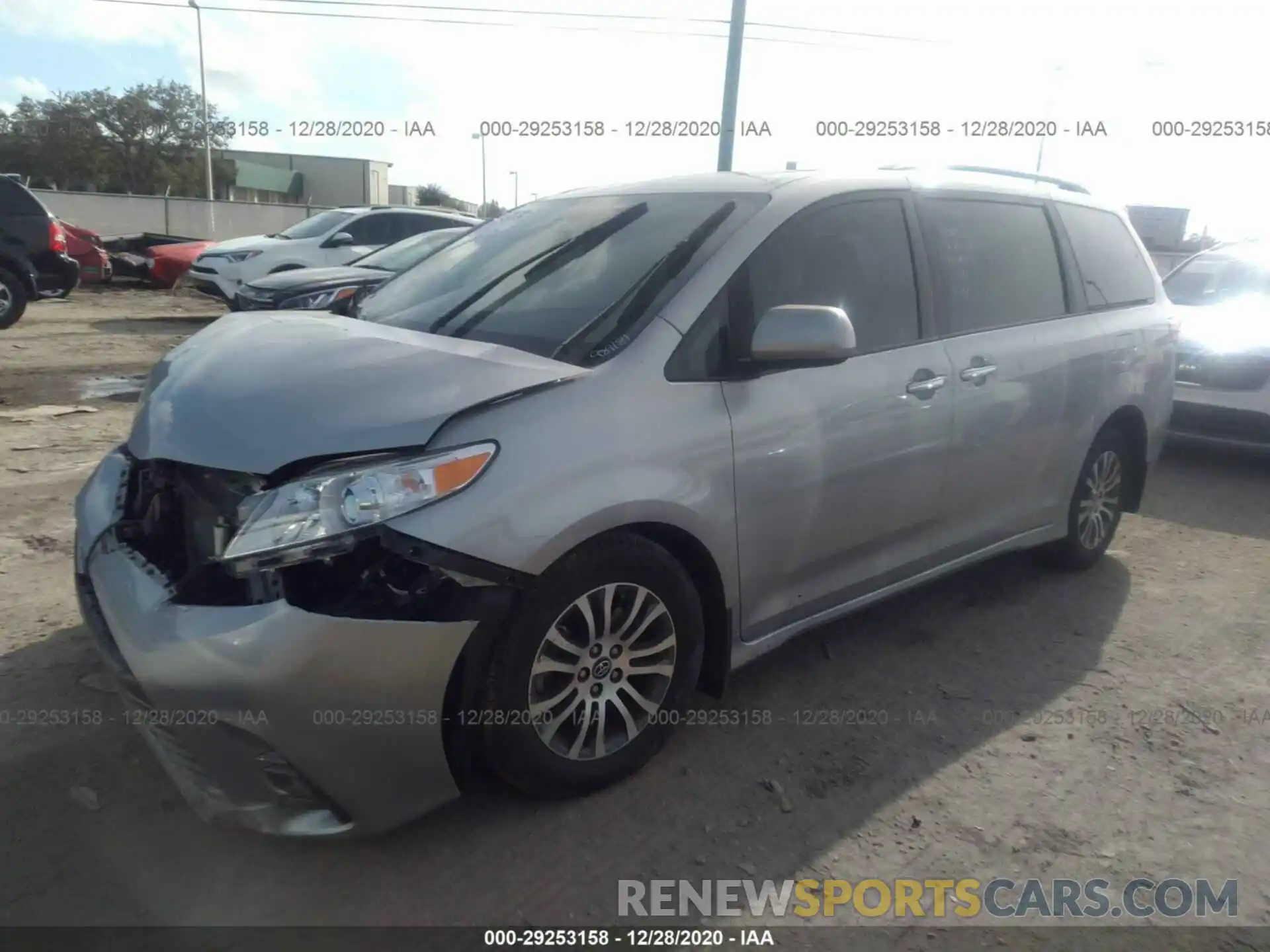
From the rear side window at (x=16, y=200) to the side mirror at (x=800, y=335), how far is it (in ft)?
39.8

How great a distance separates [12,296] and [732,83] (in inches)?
349

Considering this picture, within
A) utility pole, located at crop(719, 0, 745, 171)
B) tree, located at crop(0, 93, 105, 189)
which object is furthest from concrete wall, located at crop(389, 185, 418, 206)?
utility pole, located at crop(719, 0, 745, 171)

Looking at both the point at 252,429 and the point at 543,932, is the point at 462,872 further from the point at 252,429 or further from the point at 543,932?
the point at 252,429

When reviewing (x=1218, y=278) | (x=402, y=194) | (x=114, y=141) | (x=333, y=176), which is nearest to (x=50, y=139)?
(x=114, y=141)

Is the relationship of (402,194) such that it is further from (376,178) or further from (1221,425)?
(1221,425)

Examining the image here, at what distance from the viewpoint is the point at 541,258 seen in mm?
3395

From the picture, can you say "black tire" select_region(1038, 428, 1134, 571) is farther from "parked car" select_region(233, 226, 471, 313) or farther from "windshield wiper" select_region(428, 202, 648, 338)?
"parked car" select_region(233, 226, 471, 313)

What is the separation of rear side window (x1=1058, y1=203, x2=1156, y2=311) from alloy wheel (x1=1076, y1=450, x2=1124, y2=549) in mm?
755

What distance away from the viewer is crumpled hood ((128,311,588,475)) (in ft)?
7.72

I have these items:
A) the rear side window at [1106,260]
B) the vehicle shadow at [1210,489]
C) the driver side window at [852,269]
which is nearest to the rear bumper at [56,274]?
the driver side window at [852,269]

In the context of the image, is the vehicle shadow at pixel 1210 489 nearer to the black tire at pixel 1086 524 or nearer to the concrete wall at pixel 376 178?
the black tire at pixel 1086 524

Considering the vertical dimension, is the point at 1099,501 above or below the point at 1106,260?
below

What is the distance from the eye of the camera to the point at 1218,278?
8.33 meters

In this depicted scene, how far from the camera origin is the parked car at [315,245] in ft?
43.4
